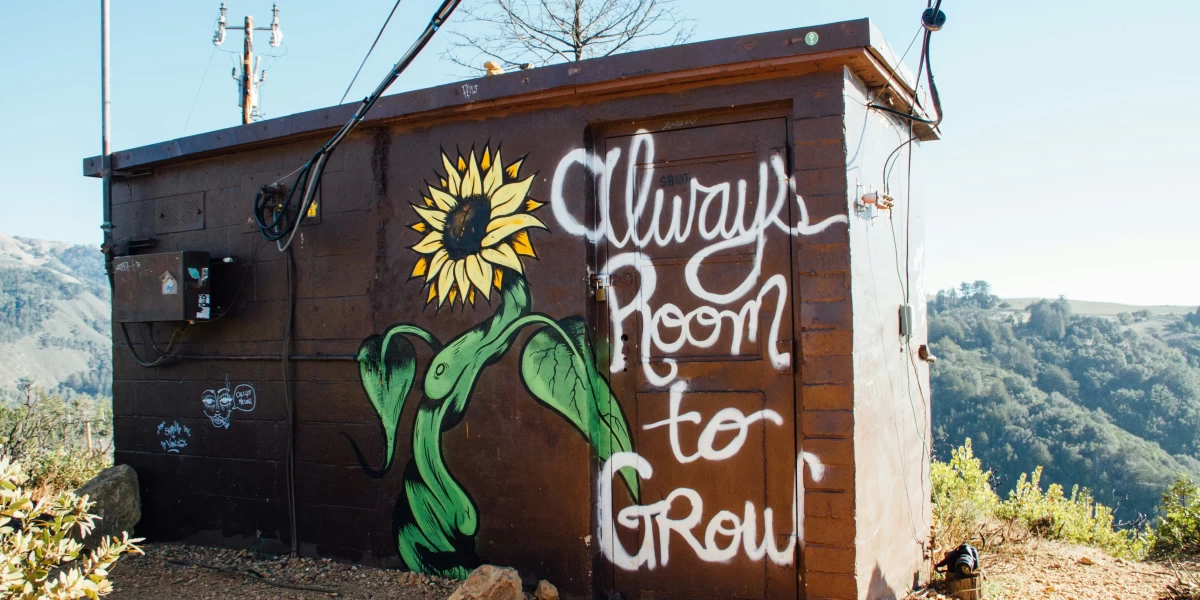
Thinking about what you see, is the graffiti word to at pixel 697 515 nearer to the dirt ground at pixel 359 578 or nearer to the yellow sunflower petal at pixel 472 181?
the dirt ground at pixel 359 578

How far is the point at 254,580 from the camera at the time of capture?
17.2 ft

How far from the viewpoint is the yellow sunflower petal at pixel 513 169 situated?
192 inches

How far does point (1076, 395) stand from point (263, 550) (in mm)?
33622

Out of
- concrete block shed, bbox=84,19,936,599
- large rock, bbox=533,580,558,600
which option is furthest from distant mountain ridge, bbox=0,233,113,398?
large rock, bbox=533,580,558,600

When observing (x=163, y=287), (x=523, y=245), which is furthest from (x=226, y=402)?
(x=523, y=245)

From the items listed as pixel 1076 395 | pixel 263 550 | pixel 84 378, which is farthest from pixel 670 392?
pixel 84 378

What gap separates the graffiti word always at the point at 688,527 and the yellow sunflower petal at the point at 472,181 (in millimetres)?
1806

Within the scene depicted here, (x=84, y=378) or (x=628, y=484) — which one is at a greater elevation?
(x=628, y=484)

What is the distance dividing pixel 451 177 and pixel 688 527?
99.2 inches

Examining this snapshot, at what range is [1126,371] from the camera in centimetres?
3331

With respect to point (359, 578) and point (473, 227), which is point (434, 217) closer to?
point (473, 227)

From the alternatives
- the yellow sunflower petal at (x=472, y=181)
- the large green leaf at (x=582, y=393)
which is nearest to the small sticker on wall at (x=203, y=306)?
the yellow sunflower petal at (x=472, y=181)

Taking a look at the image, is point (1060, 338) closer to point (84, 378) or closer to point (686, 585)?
point (686, 585)

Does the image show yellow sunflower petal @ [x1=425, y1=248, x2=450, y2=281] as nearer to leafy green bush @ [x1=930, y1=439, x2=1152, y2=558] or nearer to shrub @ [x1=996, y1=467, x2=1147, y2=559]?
leafy green bush @ [x1=930, y1=439, x2=1152, y2=558]
